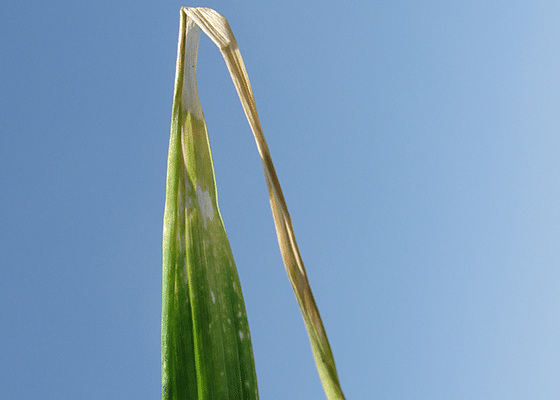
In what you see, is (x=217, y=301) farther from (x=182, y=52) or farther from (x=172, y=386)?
(x=182, y=52)

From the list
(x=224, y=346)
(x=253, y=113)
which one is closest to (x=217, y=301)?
(x=224, y=346)

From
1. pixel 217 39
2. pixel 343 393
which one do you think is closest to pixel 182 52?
pixel 217 39

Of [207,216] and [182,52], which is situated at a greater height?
[182,52]

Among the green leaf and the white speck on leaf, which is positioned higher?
the white speck on leaf

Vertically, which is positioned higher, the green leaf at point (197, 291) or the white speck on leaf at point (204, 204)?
the white speck on leaf at point (204, 204)

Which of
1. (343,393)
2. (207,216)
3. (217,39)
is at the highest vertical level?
(217,39)

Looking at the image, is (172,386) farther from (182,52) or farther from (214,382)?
(182,52)
